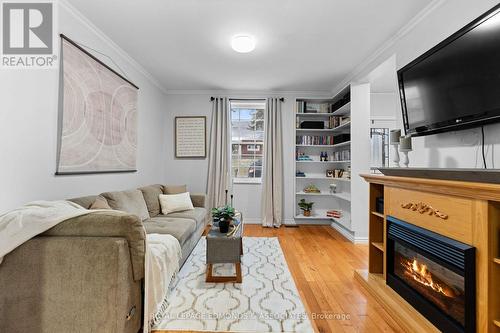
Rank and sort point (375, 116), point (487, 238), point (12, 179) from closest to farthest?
point (487, 238), point (12, 179), point (375, 116)

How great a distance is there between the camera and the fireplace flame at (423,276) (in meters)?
1.56

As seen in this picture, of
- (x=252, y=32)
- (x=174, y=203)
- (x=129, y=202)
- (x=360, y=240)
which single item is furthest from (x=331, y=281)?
(x=252, y=32)

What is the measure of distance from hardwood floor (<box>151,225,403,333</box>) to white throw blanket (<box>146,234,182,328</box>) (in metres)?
1.18

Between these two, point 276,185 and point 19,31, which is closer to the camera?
point 19,31

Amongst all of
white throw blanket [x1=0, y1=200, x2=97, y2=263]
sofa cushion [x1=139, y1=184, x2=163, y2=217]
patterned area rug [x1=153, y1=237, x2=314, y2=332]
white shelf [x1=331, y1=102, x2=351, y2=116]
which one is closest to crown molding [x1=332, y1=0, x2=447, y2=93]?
white shelf [x1=331, y1=102, x2=351, y2=116]

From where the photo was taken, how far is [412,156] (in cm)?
245

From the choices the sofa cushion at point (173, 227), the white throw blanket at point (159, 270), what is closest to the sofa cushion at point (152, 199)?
the sofa cushion at point (173, 227)

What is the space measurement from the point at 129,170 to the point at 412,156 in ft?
11.6

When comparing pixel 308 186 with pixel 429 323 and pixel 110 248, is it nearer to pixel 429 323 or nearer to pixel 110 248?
pixel 429 323

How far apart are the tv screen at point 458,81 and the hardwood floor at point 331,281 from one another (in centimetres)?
160

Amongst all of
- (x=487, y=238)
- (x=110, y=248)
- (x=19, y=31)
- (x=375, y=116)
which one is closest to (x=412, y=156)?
(x=487, y=238)

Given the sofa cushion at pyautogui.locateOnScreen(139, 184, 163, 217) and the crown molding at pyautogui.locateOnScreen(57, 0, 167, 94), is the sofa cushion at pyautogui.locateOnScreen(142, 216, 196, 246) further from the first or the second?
the crown molding at pyautogui.locateOnScreen(57, 0, 167, 94)

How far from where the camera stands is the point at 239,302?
2.00 metres

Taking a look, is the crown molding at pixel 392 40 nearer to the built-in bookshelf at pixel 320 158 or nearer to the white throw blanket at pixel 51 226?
the built-in bookshelf at pixel 320 158
